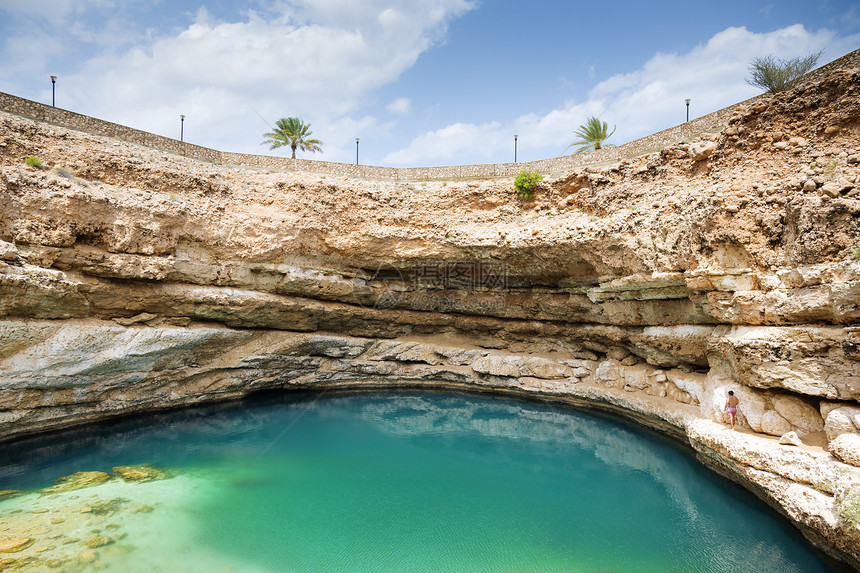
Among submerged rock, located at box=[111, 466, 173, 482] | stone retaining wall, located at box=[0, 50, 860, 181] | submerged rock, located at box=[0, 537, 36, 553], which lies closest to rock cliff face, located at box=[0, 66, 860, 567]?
stone retaining wall, located at box=[0, 50, 860, 181]

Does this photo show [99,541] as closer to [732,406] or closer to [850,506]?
[850,506]

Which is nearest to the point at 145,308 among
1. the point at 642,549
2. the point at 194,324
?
the point at 194,324

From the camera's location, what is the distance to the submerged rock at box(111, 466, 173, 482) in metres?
10.6

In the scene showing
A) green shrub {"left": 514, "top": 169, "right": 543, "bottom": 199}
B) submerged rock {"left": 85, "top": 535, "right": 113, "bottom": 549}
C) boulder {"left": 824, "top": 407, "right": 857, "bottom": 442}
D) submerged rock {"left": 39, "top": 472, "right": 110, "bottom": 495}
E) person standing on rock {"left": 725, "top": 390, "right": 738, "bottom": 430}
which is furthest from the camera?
green shrub {"left": 514, "top": 169, "right": 543, "bottom": 199}

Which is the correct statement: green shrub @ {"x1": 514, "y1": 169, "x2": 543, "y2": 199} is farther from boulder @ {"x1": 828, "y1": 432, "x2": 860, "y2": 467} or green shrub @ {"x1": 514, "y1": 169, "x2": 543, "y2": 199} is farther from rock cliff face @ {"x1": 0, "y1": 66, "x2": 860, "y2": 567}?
boulder @ {"x1": 828, "y1": 432, "x2": 860, "y2": 467}

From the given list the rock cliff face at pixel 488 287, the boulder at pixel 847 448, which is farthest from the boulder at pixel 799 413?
the boulder at pixel 847 448

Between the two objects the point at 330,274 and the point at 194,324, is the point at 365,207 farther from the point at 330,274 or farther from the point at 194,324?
the point at 194,324

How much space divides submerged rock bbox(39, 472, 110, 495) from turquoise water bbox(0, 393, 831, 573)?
0.41 m

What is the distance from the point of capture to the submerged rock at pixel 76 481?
9.86 meters

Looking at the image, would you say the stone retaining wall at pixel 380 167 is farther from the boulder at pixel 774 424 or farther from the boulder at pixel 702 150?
the boulder at pixel 774 424

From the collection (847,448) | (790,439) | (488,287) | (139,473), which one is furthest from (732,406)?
(139,473)

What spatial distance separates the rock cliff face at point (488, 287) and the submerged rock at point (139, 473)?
12.0ft

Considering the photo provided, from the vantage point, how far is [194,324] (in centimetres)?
1555

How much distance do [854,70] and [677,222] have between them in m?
4.70
